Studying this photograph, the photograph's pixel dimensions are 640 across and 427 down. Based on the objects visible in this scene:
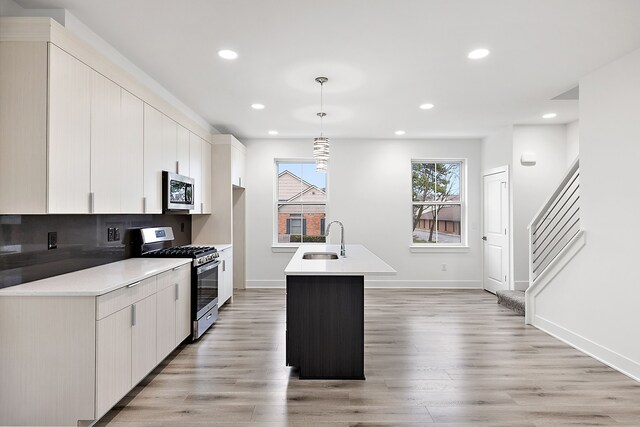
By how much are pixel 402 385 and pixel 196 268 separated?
218 centimetres

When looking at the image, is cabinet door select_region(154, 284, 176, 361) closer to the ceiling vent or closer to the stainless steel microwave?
the stainless steel microwave

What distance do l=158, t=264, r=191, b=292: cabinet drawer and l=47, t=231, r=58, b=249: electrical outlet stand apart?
29.1 inches

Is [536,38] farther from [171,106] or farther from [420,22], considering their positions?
[171,106]

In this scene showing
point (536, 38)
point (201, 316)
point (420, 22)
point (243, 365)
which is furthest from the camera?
point (201, 316)

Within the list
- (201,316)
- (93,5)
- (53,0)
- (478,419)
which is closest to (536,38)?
(478,419)

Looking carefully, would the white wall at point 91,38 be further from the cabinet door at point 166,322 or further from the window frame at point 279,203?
the window frame at point 279,203

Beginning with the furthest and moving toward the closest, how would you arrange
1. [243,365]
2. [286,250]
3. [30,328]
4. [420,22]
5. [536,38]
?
1. [286,250]
2. [243,365]
3. [536,38]
4. [420,22]
5. [30,328]

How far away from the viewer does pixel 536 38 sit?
9.00 ft

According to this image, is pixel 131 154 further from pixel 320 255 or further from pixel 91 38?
pixel 320 255

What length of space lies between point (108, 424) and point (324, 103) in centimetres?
362

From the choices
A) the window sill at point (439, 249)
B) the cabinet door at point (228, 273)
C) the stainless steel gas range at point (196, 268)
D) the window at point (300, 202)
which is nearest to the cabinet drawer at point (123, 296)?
the stainless steel gas range at point (196, 268)

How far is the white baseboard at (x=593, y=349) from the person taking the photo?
2946mm

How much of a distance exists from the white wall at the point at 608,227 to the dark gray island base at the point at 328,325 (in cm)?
219

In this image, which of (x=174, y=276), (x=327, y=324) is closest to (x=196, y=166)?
(x=174, y=276)
